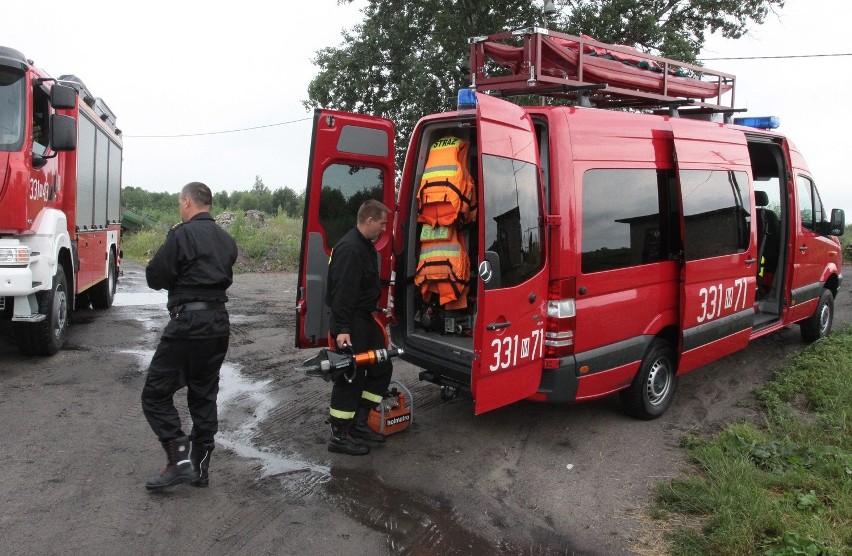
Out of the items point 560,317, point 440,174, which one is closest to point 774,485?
point 560,317

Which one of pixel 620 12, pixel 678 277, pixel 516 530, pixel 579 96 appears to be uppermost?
pixel 620 12

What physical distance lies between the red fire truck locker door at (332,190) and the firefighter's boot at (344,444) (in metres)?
0.93

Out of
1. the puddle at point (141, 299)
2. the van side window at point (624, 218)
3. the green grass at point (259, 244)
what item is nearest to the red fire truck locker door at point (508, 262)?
the van side window at point (624, 218)

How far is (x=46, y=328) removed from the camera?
673 centimetres

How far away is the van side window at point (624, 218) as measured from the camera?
15.1 feet

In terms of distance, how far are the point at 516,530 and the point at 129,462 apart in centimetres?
247

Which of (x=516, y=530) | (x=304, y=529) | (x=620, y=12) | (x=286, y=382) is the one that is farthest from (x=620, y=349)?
(x=620, y=12)

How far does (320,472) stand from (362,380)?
68 cm

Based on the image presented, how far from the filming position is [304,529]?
137 inches

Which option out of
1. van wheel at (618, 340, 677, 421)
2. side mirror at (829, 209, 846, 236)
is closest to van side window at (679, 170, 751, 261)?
van wheel at (618, 340, 677, 421)

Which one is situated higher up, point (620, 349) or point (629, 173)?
point (629, 173)

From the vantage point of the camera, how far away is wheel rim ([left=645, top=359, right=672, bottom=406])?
17.4 ft

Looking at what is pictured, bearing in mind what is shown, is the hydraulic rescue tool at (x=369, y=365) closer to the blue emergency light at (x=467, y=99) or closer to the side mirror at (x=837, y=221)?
the blue emergency light at (x=467, y=99)

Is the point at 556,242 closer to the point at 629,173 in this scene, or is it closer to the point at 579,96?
the point at 629,173
